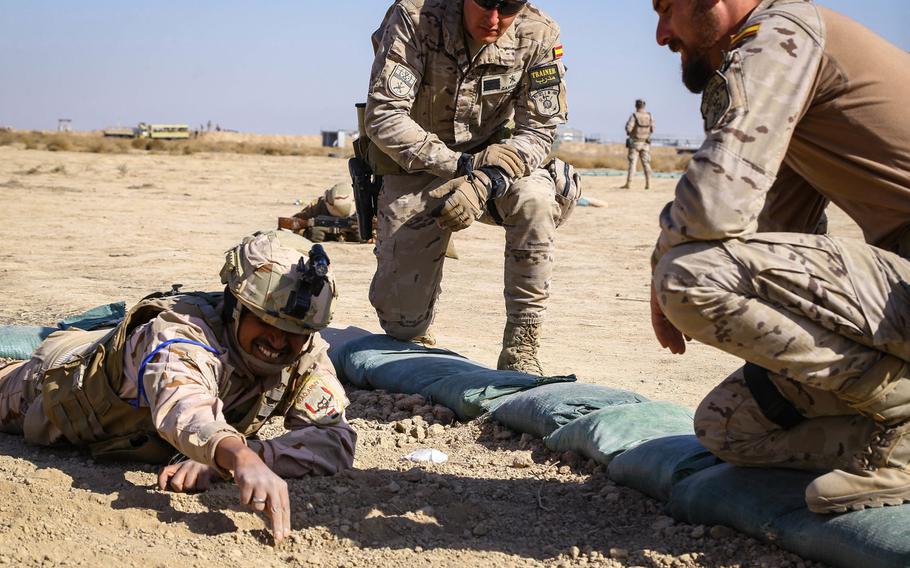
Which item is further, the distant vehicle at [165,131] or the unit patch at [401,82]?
the distant vehicle at [165,131]

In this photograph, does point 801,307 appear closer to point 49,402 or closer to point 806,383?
point 806,383

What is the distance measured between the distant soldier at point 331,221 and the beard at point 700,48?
8445 mm

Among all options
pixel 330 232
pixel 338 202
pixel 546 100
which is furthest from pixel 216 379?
pixel 338 202

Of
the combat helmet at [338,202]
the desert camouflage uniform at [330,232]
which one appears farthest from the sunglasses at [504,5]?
the combat helmet at [338,202]

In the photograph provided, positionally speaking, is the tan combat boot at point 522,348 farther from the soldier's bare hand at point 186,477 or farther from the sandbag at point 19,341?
the sandbag at point 19,341

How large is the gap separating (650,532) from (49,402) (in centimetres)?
203

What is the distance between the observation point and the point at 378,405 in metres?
4.86

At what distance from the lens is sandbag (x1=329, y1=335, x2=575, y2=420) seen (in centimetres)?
455

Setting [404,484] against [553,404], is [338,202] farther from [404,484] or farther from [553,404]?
[404,484]

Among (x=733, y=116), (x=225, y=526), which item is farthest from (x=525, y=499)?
(x=733, y=116)

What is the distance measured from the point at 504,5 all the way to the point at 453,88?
1.62 ft

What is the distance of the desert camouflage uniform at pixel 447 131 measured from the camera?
5.23 metres

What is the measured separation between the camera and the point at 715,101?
9.21ft

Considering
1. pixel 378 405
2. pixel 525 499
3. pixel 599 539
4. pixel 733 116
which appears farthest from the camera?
pixel 378 405
